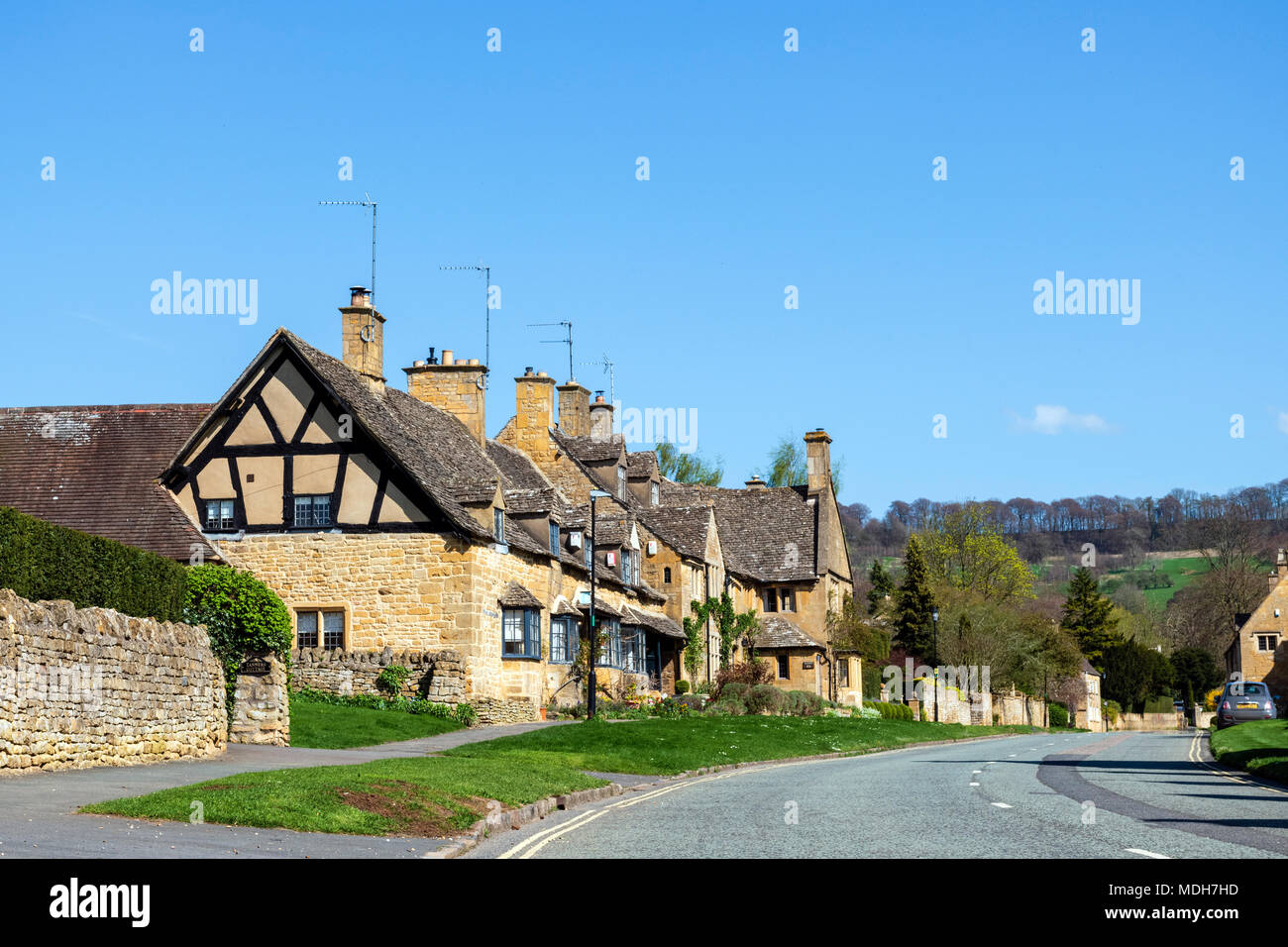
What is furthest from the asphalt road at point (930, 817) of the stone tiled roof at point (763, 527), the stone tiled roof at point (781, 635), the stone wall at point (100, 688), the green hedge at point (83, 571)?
the stone tiled roof at point (763, 527)

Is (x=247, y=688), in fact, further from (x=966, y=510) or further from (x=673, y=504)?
(x=966, y=510)

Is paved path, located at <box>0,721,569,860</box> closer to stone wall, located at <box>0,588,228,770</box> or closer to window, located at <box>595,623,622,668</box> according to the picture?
stone wall, located at <box>0,588,228,770</box>

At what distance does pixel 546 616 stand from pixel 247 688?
15054 mm

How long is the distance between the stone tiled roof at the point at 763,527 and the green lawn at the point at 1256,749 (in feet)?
83.5

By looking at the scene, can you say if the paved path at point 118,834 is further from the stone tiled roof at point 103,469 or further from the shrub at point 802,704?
the shrub at point 802,704

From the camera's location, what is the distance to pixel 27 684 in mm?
18859

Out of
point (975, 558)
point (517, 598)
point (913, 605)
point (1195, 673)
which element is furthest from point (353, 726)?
point (1195, 673)

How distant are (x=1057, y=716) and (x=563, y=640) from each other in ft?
168

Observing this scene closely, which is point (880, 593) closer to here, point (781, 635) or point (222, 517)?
point (781, 635)

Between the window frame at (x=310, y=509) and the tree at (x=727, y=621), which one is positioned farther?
the tree at (x=727, y=621)

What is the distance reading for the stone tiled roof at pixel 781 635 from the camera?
62938mm

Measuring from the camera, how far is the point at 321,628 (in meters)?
38.9

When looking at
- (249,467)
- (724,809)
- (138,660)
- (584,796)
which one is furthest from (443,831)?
(249,467)

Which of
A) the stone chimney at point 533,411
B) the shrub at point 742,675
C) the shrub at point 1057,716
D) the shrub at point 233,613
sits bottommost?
the shrub at point 1057,716
